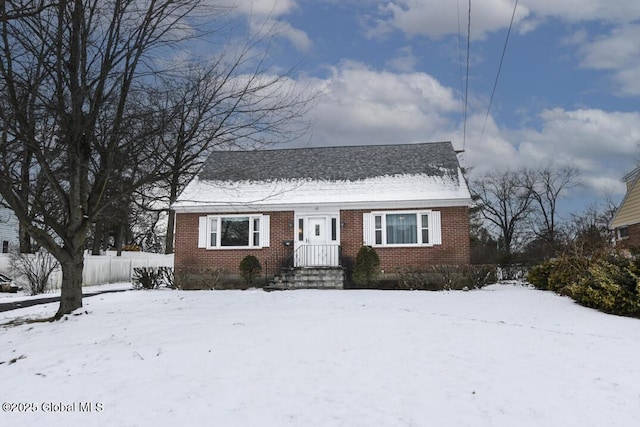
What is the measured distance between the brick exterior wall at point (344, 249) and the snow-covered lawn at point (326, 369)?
8157 mm

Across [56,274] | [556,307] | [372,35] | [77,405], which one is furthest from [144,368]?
[56,274]

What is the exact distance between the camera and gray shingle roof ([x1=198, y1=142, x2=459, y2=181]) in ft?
63.0

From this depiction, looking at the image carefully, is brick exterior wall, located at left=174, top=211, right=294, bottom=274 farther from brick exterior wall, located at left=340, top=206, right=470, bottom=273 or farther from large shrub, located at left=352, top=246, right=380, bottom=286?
large shrub, located at left=352, top=246, right=380, bottom=286

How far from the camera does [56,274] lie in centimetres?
2105

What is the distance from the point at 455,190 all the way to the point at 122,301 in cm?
1184

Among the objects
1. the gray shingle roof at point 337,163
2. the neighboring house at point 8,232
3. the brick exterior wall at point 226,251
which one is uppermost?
the gray shingle roof at point 337,163

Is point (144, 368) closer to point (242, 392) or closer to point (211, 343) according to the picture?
point (211, 343)

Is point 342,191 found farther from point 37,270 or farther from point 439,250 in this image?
point 37,270

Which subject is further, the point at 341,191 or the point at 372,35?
the point at 341,191

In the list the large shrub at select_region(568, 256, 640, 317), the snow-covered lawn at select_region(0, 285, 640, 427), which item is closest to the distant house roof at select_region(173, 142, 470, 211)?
the large shrub at select_region(568, 256, 640, 317)

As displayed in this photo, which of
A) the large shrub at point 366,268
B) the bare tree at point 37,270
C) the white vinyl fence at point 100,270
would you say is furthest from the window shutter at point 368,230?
the white vinyl fence at point 100,270

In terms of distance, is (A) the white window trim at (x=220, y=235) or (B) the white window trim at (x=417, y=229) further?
(A) the white window trim at (x=220, y=235)

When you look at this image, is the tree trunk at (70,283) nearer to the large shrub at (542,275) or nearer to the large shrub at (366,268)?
the large shrub at (366,268)

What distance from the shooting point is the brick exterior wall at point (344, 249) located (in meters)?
17.1
